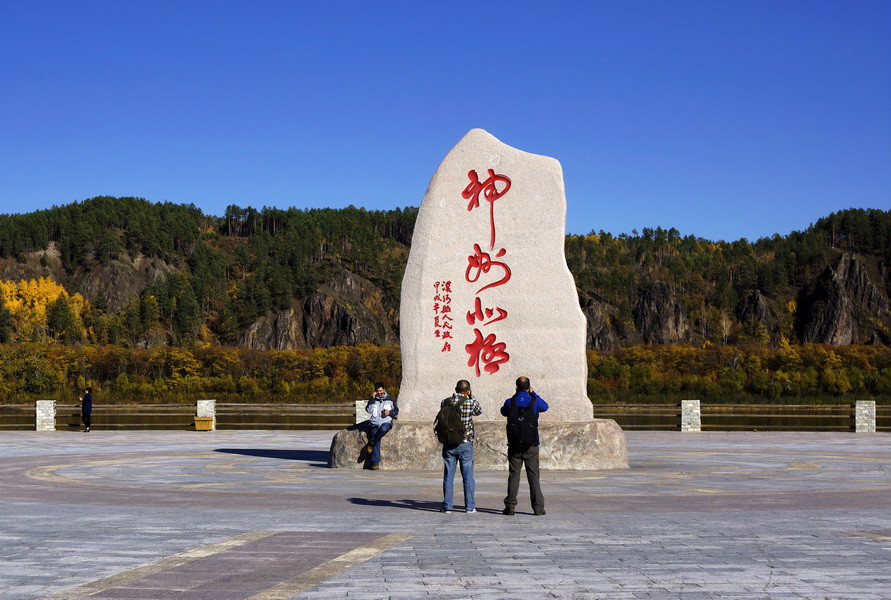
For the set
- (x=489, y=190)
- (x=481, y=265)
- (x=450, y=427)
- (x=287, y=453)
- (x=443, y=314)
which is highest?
(x=489, y=190)

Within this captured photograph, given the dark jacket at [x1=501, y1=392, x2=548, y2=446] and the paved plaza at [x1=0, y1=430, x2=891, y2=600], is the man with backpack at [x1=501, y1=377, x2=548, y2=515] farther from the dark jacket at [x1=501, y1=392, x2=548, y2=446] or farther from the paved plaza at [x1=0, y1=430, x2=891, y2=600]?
the paved plaza at [x1=0, y1=430, x2=891, y2=600]

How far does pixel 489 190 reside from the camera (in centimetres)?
1973

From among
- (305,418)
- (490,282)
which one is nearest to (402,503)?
(490,282)

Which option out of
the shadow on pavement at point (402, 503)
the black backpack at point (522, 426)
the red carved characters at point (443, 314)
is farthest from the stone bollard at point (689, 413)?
the black backpack at point (522, 426)

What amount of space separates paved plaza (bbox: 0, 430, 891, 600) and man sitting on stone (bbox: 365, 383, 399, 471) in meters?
0.52

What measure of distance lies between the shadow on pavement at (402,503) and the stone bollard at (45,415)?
2318 centimetres

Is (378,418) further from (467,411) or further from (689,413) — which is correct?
(689,413)

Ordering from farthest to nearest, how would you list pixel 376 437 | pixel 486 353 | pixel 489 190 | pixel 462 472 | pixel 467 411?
pixel 489 190
pixel 486 353
pixel 376 437
pixel 467 411
pixel 462 472

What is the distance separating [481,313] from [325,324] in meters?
170

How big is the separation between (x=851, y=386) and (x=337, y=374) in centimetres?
5590

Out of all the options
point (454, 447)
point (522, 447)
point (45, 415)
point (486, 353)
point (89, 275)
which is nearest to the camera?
point (522, 447)

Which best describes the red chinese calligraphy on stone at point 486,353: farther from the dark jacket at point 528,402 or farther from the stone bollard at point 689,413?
the stone bollard at point 689,413

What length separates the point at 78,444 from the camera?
1038 inches

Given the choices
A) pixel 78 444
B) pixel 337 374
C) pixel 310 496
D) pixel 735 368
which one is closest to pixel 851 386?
pixel 735 368
